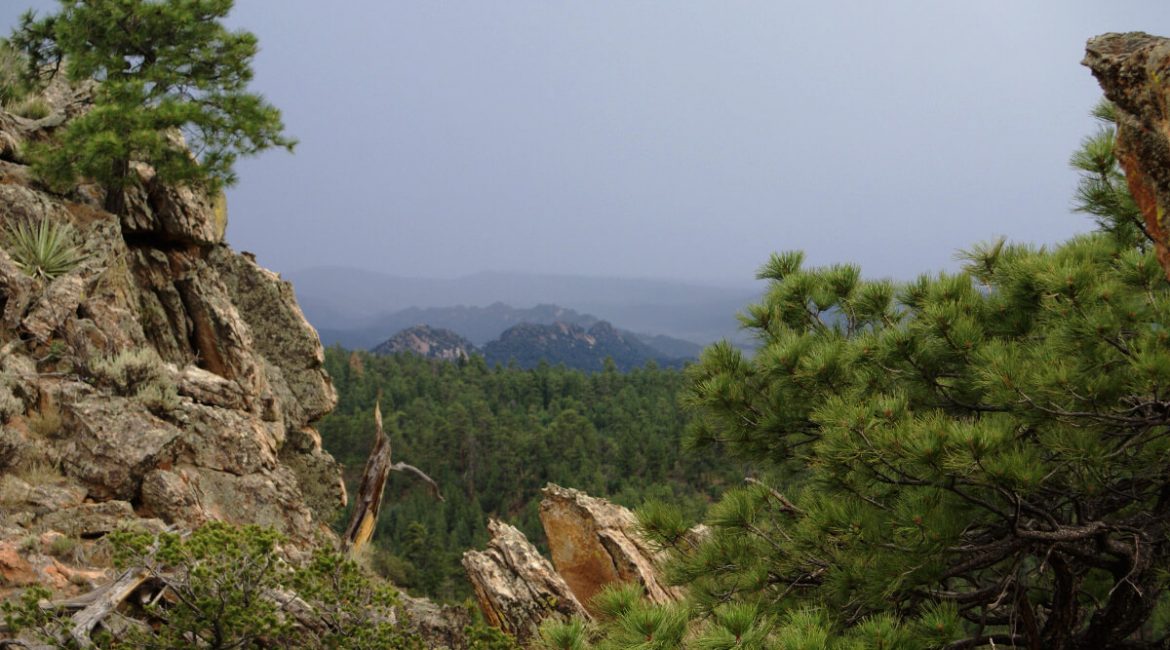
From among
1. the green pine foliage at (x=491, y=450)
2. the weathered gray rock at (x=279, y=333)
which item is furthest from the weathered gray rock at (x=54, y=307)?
the green pine foliage at (x=491, y=450)

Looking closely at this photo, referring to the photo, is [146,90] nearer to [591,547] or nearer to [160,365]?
[160,365]

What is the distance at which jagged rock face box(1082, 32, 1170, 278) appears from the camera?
9.87 feet

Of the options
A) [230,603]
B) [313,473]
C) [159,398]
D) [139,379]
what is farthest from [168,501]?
[313,473]

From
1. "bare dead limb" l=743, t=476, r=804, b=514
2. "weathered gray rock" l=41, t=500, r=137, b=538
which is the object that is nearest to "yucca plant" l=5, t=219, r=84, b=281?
"weathered gray rock" l=41, t=500, r=137, b=538

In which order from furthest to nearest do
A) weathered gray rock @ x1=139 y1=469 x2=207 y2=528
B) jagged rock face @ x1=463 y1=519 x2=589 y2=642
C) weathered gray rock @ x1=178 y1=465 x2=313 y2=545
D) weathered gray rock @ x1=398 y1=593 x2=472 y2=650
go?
jagged rock face @ x1=463 y1=519 x2=589 y2=642
weathered gray rock @ x1=178 y1=465 x2=313 y2=545
weathered gray rock @ x1=139 y1=469 x2=207 y2=528
weathered gray rock @ x1=398 y1=593 x2=472 y2=650

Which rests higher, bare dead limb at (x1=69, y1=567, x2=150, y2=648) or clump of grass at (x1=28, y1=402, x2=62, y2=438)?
clump of grass at (x1=28, y1=402, x2=62, y2=438)

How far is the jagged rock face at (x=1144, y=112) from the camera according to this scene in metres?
3.01

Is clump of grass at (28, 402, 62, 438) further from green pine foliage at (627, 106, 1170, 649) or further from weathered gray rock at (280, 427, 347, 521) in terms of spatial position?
green pine foliage at (627, 106, 1170, 649)

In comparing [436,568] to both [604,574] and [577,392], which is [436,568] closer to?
[604,574]

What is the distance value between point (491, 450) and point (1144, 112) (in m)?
61.6

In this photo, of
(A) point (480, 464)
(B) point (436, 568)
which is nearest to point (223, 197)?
(B) point (436, 568)

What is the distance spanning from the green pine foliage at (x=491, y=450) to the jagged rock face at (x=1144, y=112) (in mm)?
38279

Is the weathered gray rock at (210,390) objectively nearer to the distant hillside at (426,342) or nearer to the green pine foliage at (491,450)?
the green pine foliage at (491,450)

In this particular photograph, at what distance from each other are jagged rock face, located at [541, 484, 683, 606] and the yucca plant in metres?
6.50
